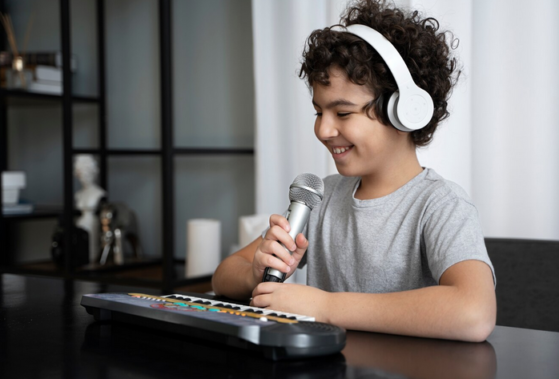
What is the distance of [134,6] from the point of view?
3238 mm

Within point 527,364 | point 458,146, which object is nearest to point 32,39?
point 458,146

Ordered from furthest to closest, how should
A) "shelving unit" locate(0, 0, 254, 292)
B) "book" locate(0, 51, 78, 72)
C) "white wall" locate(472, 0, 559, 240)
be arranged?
"book" locate(0, 51, 78, 72)
"shelving unit" locate(0, 0, 254, 292)
"white wall" locate(472, 0, 559, 240)

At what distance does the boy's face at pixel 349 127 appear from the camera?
1.11 metres

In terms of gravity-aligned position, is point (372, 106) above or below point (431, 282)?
above

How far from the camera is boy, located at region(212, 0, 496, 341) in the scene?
2.93 ft

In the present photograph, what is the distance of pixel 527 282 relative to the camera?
1.36m

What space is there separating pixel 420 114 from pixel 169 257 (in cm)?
164

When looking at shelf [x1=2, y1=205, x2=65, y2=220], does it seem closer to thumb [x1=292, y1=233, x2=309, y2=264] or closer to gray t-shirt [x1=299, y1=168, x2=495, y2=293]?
gray t-shirt [x1=299, y1=168, x2=495, y2=293]

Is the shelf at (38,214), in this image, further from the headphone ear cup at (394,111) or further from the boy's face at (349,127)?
the headphone ear cup at (394,111)

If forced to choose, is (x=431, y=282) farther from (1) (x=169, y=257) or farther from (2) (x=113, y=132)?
(2) (x=113, y=132)

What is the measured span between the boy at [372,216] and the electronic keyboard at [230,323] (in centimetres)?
14

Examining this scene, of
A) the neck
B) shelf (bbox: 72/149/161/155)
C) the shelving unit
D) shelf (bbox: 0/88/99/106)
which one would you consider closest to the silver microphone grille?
the neck

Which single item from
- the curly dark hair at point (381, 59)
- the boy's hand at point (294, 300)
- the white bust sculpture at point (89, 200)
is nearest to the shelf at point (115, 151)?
the white bust sculpture at point (89, 200)

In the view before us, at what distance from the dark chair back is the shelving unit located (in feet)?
3.29
